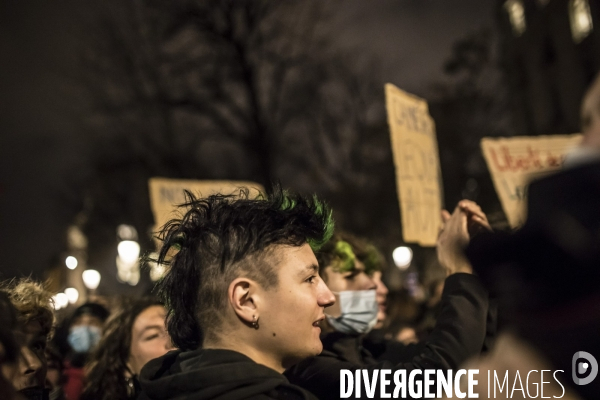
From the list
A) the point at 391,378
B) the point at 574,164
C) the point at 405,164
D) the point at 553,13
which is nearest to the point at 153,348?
the point at 391,378

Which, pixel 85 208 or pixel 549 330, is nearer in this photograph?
pixel 549 330

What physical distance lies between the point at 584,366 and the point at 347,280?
2.65 m

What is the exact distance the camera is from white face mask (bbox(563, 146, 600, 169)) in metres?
1.11

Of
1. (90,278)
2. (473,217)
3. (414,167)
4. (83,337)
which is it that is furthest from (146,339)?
(90,278)

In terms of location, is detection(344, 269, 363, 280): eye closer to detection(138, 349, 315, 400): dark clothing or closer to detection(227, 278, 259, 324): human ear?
detection(227, 278, 259, 324): human ear

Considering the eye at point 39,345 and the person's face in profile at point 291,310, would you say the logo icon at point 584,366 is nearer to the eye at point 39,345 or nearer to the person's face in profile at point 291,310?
the person's face in profile at point 291,310

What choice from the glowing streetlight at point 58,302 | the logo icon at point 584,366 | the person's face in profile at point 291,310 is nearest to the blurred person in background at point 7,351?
the person's face in profile at point 291,310

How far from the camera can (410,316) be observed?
8.16 m

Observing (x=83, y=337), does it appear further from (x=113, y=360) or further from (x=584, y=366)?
(x=584, y=366)

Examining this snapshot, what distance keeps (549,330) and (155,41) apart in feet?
69.4

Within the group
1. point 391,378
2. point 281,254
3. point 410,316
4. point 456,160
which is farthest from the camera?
point 456,160

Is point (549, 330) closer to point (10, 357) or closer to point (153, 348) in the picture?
point (10, 357)

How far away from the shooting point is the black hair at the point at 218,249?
2.17m

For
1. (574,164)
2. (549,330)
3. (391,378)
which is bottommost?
(391,378)
